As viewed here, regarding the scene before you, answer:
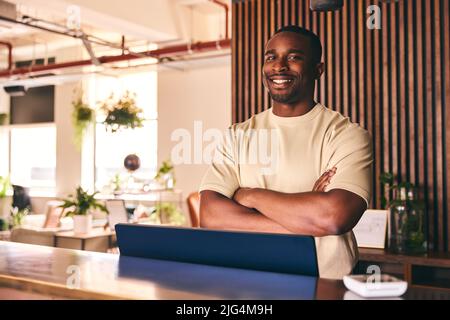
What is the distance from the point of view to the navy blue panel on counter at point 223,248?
50.9 inches

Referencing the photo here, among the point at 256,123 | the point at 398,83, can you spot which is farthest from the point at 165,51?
the point at 256,123

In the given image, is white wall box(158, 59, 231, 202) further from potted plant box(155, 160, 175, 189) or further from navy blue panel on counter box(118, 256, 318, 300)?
navy blue panel on counter box(118, 256, 318, 300)

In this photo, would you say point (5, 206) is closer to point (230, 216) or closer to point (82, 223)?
point (82, 223)

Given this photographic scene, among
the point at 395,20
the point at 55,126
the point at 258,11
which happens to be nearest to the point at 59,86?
the point at 55,126

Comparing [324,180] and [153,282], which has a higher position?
[324,180]

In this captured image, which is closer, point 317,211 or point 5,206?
point 317,211

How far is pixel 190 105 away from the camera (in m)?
8.08

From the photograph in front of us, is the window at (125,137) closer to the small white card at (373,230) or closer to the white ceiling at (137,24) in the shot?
the white ceiling at (137,24)

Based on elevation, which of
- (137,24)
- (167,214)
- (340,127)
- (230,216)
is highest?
(137,24)

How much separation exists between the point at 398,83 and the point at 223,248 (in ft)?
8.02

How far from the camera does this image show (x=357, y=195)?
1.75 m

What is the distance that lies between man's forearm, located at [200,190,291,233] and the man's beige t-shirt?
0.05 m
